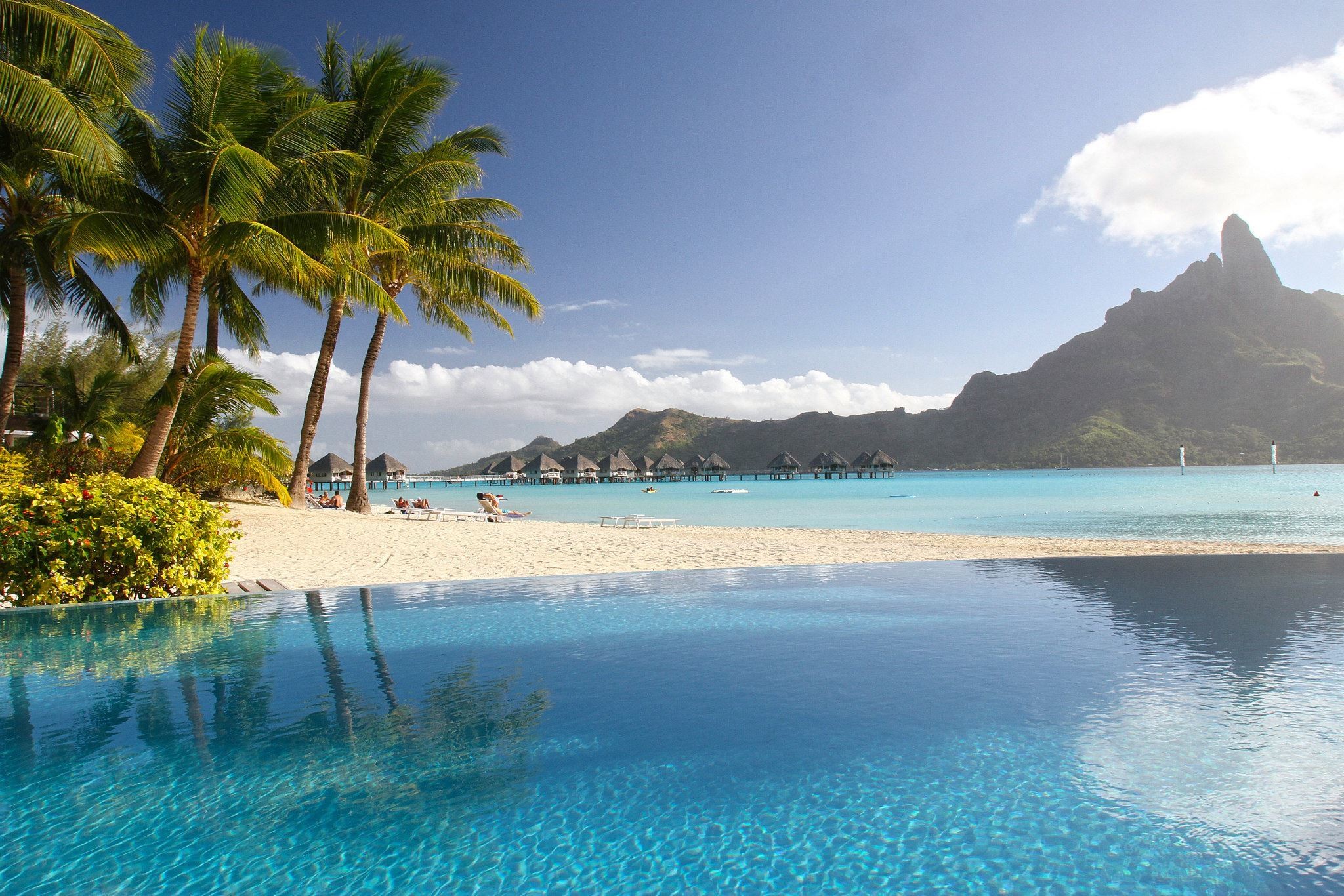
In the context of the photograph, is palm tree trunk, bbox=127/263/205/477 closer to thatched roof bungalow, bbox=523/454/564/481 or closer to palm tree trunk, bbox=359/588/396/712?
palm tree trunk, bbox=359/588/396/712

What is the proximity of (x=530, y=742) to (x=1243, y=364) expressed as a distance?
345ft

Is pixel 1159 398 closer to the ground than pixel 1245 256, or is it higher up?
closer to the ground

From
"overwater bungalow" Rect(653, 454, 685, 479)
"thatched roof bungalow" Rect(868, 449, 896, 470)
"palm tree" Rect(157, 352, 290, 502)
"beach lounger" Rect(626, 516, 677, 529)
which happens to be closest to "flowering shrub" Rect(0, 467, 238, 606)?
"palm tree" Rect(157, 352, 290, 502)

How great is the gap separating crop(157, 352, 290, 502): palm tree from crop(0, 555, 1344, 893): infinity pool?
5.59 meters

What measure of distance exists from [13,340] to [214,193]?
15.6 ft

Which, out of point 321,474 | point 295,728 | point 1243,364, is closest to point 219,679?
point 295,728

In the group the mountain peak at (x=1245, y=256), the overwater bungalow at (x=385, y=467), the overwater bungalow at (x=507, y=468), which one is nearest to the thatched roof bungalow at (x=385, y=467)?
the overwater bungalow at (x=385, y=467)

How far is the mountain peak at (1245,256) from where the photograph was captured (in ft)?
315

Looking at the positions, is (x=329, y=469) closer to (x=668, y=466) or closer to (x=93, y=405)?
(x=93, y=405)

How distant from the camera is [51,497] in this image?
262 inches

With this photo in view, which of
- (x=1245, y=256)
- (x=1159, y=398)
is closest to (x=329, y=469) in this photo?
(x=1159, y=398)

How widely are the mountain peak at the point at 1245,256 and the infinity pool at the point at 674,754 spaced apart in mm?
118505

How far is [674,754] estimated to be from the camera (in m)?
3.62

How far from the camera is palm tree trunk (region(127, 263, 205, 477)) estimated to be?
10328 millimetres
